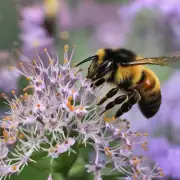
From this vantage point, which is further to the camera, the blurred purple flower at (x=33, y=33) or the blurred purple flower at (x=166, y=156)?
the blurred purple flower at (x=33, y=33)

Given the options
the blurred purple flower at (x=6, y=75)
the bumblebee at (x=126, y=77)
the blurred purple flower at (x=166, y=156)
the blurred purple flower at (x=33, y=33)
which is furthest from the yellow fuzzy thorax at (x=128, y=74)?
the blurred purple flower at (x=33, y=33)

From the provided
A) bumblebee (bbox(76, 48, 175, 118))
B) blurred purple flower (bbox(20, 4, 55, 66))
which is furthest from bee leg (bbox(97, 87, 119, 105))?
blurred purple flower (bbox(20, 4, 55, 66))

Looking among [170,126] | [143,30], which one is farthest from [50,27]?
[170,126]

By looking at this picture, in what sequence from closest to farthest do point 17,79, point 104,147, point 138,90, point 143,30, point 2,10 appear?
1. point 104,147
2. point 138,90
3. point 17,79
4. point 2,10
5. point 143,30

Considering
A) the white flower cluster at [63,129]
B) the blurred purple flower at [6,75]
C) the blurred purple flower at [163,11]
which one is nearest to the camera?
the white flower cluster at [63,129]

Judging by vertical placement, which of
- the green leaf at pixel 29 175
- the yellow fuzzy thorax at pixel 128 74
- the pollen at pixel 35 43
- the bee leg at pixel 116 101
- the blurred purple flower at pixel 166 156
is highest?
Answer: the pollen at pixel 35 43

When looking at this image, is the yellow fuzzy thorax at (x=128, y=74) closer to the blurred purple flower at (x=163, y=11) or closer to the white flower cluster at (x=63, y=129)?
the white flower cluster at (x=63, y=129)

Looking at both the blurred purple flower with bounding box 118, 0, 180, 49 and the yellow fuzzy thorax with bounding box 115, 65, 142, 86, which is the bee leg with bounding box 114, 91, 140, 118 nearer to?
the yellow fuzzy thorax with bounding box 115, 65, 142, 86

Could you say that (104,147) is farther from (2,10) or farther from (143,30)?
(143,30)
